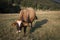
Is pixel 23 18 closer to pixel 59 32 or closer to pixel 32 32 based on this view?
pixel 32 32

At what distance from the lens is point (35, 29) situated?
536 inches

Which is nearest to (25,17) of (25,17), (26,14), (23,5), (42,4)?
(25,17)

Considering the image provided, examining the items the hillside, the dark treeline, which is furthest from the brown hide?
the hillside

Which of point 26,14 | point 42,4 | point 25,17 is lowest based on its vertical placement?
point 42,4

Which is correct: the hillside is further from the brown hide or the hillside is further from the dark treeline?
the brown hide

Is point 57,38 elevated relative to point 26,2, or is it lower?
elevated

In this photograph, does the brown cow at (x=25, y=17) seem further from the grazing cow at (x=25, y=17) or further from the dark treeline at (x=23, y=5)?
the dark treeline at (x=23, y=5)

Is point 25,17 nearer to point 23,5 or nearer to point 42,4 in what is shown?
point 23,5

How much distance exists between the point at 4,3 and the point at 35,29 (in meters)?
21.3

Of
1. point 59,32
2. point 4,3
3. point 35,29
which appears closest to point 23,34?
point 35,29

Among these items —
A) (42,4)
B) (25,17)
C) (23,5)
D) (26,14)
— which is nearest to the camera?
(25,17)

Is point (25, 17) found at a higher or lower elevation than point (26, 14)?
lower

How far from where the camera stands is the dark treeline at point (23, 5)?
3250 cm

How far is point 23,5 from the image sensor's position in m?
35.4
